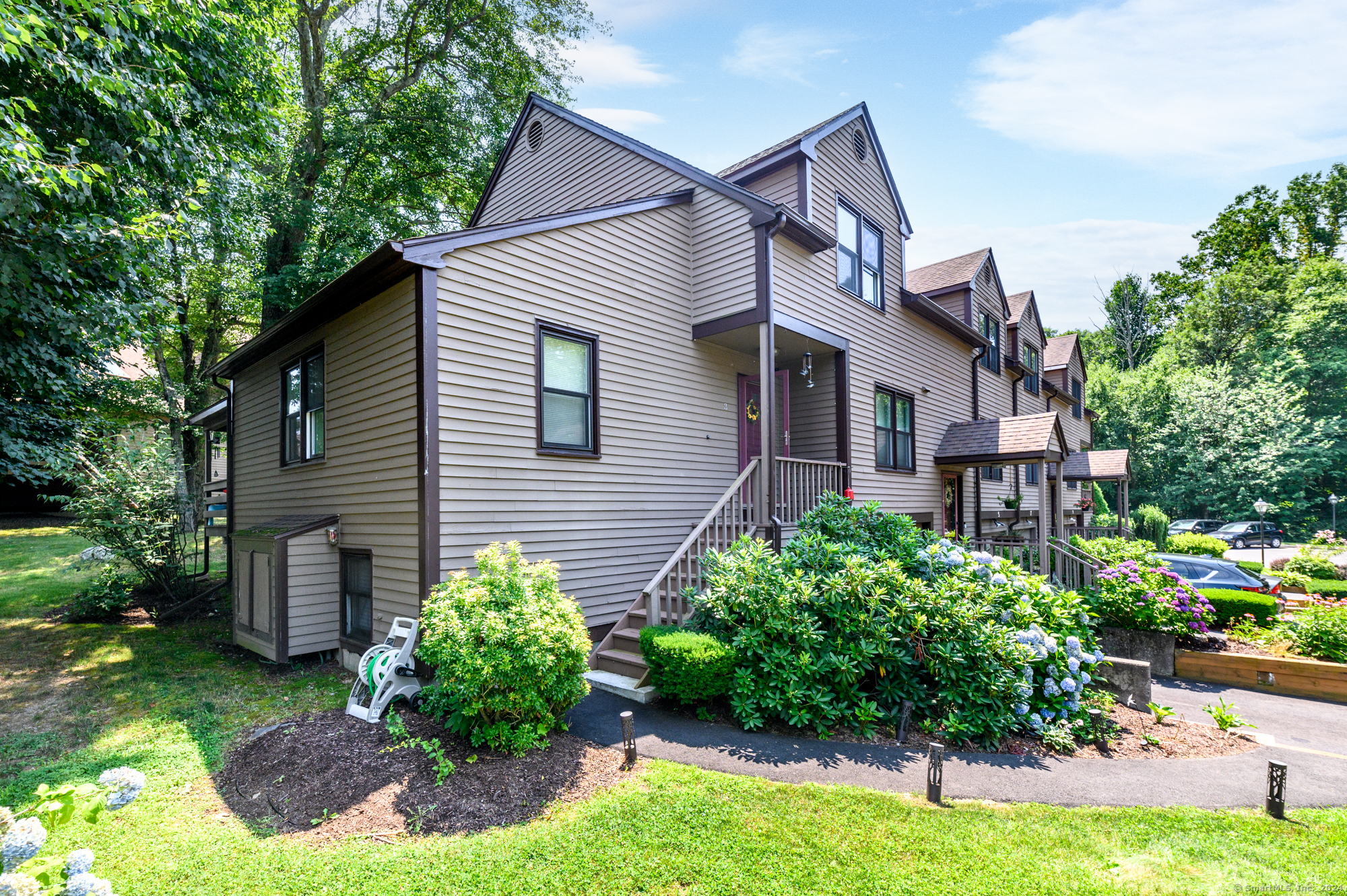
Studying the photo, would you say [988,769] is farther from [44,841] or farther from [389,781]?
[44,841]

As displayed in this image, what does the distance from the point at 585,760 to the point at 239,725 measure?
345cm

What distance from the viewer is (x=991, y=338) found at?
17141mm

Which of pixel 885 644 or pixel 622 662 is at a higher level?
pixel 885 644

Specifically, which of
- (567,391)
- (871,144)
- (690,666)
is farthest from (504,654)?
(871,144)

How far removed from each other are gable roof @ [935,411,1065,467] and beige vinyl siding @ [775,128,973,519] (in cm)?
35

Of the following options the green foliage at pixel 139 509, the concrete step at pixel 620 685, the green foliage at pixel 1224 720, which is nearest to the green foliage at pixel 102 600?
the green foliage at pixel 139 509

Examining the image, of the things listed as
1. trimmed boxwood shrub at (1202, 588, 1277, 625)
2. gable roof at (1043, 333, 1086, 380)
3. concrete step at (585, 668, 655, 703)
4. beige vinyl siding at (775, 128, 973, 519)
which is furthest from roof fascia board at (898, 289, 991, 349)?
gable roof at (1043, 333, 1086, 380)

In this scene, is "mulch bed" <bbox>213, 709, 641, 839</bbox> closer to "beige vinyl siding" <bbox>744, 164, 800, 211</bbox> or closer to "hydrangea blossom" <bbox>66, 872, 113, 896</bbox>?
"hydrangea blossom" <bbox>66, 872, 113, 896</bbox>

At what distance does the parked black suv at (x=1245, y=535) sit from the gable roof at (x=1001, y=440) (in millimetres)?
24303

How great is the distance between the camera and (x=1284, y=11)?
776 centimetres

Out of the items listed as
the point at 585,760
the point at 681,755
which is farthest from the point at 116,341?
the point at 681,755

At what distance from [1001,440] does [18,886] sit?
1440 centimetres

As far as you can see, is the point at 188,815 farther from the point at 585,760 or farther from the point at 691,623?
the point at 691,623

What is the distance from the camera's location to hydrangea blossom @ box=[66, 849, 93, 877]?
1795 mm
